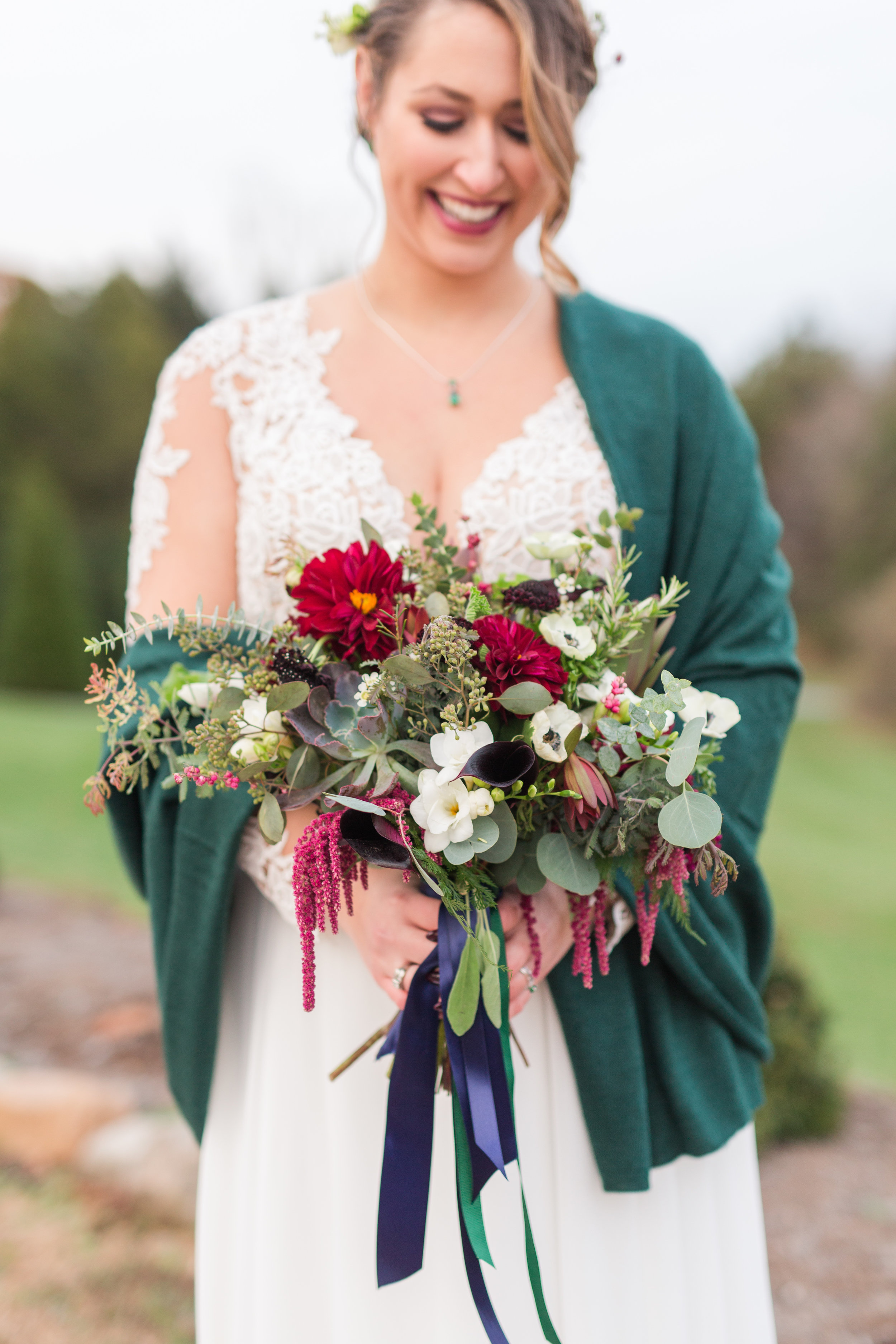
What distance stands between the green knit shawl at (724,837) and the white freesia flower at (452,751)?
516 millimetres

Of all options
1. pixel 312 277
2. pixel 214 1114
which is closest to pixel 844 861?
pixel 214 1114

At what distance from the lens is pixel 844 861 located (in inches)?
334

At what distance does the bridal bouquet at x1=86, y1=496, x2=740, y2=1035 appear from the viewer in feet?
3.59

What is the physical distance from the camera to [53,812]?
8055mm

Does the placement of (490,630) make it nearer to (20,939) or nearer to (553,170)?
(553,170)

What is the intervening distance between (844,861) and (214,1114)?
7.73 m

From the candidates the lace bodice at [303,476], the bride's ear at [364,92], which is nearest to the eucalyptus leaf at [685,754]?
the lace bodice at [303,476]

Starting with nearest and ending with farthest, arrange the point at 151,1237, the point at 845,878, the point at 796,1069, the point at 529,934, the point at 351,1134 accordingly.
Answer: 1. the point at 529,934
2. the point at 351,1134
3. the point at 151,1237
4. the point at 796,1069
5. the point at 845,878

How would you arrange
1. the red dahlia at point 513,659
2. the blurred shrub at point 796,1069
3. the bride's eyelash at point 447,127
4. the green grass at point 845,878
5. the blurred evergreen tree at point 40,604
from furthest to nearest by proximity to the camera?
the blurred evergreen tree at point 40,604 < the green grass at point 845,878 < the blurred shrub at point 796,1069 < the bride's eyelash at point 447,127 < the red dahlia at point 513,659

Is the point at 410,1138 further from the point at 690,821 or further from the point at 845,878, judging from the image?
the point at 845,878

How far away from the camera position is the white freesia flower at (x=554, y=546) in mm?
1310

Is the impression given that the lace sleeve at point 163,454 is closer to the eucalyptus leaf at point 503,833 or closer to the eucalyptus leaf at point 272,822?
the eucalyptus leaf at point 272,822

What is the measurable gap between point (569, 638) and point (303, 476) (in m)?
0.71

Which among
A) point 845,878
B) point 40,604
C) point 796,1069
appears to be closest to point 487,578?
point 796,1069
